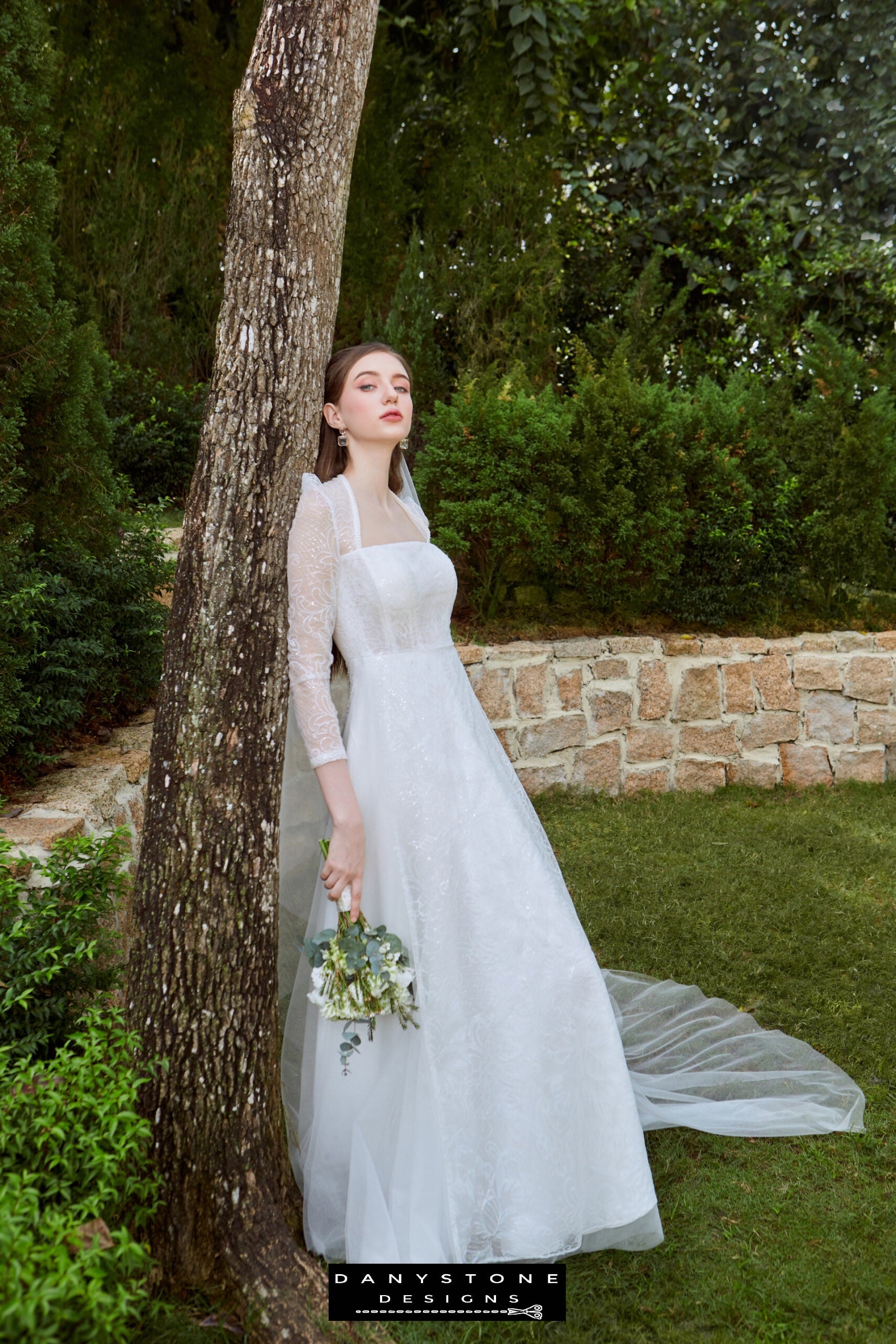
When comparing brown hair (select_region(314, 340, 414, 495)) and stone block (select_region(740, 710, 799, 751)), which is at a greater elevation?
brown hair (select_region(314, 340, 414, 495))

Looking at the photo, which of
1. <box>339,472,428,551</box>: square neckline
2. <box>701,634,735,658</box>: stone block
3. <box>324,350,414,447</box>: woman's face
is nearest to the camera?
<box>339,472,428,551</box>: square neckline

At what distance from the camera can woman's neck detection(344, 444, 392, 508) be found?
8.77 ft

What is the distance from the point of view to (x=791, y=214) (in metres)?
7.78

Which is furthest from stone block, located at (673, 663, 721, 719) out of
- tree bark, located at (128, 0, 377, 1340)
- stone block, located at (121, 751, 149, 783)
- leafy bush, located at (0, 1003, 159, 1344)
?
leafy bush, located at (0, 1003, 159, 1344)

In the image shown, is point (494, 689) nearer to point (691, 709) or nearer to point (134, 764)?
point (691, 709)

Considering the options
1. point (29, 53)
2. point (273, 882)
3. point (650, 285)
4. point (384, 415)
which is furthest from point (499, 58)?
point (273, 882)

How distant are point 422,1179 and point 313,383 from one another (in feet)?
6.23

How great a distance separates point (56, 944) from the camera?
7.50 feet

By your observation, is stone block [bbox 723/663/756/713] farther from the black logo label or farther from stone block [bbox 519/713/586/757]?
the black logo label

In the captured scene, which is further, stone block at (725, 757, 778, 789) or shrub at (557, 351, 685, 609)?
stone block at (725, 757, 778, 789)

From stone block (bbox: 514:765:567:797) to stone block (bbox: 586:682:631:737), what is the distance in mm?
347

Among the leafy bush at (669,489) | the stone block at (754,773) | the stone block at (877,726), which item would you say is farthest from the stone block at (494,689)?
the stone block at (877,726)

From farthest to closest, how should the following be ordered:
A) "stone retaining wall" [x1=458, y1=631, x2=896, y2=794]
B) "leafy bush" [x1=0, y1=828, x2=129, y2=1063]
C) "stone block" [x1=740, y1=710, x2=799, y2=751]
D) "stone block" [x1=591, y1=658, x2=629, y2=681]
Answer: "stone block" [x1=740, y1=710, x2=799, y2=751] → "stone block" [x1=591, y1=658, x2=629, y2=681] → "stone retaining wall" [x1=458, y1=631, x2=896, y2=794] → "leafy bush" [x1=0, y1=828, x2=129, y2=1063]

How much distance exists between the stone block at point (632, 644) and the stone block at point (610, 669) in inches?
2.6
